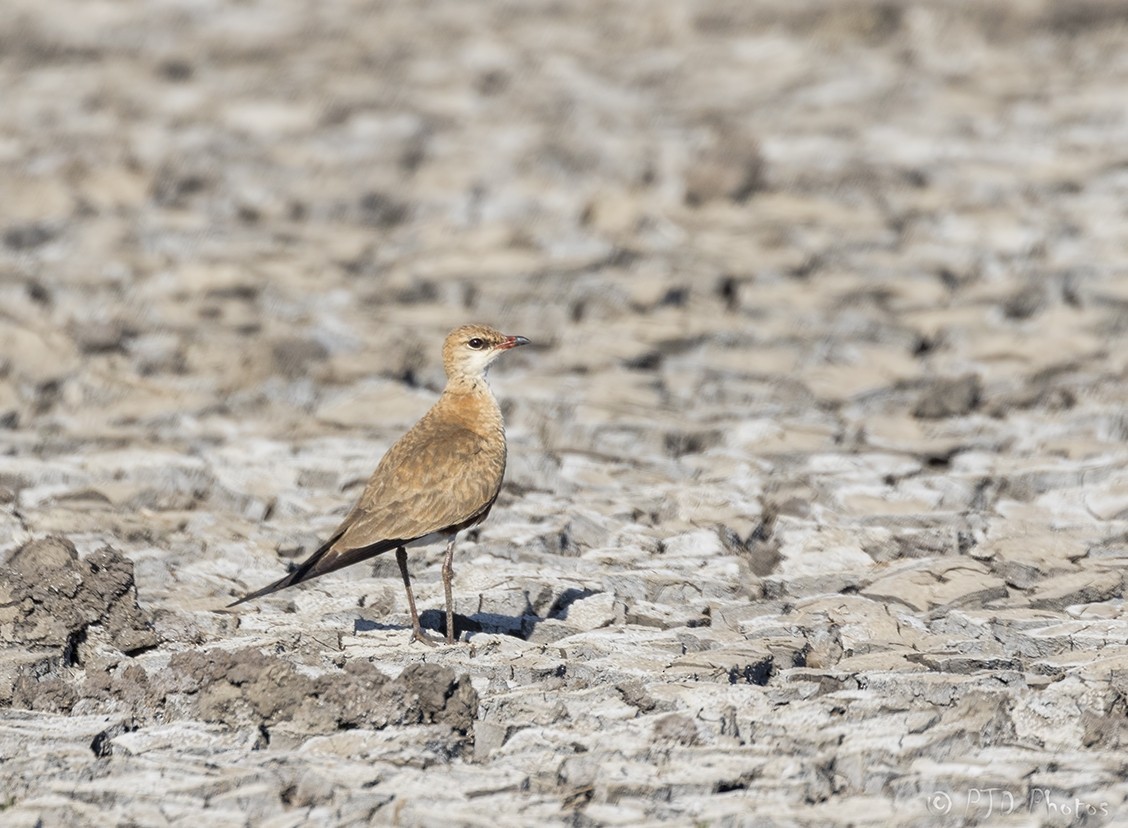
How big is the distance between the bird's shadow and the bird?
0.38ft

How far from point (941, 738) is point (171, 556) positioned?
4.01m

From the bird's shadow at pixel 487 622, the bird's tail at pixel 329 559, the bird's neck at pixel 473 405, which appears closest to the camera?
the bird's tail at pixel 329 559

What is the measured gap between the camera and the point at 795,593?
295 inches

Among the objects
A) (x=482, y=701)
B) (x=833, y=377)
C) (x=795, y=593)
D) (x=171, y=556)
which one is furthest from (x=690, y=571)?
(x=833, y=377)

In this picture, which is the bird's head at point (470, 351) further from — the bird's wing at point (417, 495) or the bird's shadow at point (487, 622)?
the bird's shadow at point (487, 622)

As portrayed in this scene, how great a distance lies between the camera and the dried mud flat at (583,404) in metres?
5.69

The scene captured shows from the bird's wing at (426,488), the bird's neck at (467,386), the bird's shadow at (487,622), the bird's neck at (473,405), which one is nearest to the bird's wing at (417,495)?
the bird's wing at (426,488)

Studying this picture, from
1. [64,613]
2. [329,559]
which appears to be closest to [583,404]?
[329,559]

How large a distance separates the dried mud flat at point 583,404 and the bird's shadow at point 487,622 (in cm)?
4

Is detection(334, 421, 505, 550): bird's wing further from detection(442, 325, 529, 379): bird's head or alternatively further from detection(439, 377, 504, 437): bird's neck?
detection(442, 325, 529, 379): bird's head

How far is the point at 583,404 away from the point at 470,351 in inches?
106

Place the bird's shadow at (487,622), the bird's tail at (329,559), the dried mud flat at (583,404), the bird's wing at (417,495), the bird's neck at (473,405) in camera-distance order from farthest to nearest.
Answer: the bird's neck at (473,405)
the bird's shadow at (487,622)
the bird's wing at (417,495)
the bird's tail at (329,559)
the dried mud flat at (583,404)

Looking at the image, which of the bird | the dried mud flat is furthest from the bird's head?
the dried mud flat

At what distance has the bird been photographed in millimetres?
6656
